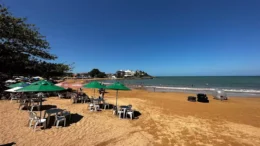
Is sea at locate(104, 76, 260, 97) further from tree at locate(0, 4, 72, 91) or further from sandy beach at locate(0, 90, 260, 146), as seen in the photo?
tree at locate(0, 4, 72, 91)

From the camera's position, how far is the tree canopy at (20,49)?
34.9 feet

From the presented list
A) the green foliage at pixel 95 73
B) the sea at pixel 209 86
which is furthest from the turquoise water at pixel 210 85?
the green foliage at pixel 95 73

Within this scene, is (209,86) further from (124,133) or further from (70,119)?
(70,119)

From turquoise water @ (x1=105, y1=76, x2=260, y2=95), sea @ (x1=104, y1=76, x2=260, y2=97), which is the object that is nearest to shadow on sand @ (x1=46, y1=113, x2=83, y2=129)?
sea @ (x1=104, y1=76, x2=260, y2=97)

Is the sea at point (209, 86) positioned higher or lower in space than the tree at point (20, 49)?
lower

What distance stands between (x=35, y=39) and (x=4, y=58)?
2.88 m

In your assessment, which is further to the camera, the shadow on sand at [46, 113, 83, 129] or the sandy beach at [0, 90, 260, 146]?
the shadow on sand at [46, 113, 83, 129]

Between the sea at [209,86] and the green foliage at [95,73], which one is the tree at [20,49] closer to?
the sea at [209,86]

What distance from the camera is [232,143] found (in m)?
5.46

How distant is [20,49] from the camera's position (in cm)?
1233

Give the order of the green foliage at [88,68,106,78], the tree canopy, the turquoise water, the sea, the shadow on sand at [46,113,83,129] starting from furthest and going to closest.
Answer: the green foliage at [88,68,106,78] → the turquoise water → the sea → the tree canopy → the shadow on sand at [46,113,83,129]

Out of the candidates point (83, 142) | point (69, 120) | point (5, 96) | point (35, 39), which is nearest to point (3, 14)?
point (35, 39)

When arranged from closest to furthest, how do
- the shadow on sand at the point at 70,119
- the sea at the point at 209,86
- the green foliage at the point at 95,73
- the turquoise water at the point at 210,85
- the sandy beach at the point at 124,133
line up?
the sandy beach at the point at 124,133 < the shadow on sand at the point at 70,119 < the sea at the point at 209,86 < the turquoise water at the point at 210,85 < the green foliage at the point at 95,73

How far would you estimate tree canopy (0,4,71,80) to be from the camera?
34.9ft
